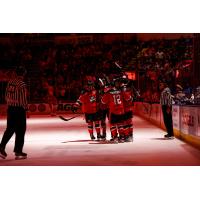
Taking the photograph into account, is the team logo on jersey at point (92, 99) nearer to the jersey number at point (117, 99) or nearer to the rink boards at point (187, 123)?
the jersey number at point (117, 99)

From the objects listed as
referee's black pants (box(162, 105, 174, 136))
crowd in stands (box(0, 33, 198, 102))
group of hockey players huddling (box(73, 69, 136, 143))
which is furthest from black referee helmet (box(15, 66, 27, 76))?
crowd in stands (box(0, 33, 198, 102))

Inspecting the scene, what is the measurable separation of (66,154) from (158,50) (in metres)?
23.0

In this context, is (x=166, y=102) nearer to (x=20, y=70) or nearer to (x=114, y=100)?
(x=114, y=100)

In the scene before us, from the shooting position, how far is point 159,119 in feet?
63.5

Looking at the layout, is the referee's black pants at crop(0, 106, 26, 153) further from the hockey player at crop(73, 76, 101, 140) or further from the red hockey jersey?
the hockey player at crop(73, 76, 101, 140)

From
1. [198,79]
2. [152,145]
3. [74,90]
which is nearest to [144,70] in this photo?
[74,90]

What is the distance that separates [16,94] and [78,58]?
2772 centimetres

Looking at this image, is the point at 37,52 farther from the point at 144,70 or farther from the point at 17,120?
the point at 17,120

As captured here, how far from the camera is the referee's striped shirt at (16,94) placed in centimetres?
1002

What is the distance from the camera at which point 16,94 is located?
10047 mm

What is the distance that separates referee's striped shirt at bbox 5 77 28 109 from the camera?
10.0m

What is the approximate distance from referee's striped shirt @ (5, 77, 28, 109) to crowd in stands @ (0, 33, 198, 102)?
20696mm

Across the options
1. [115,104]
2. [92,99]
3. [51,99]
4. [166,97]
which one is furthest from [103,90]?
[51,99]

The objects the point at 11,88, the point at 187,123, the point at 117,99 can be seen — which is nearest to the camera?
the point at 11,88
